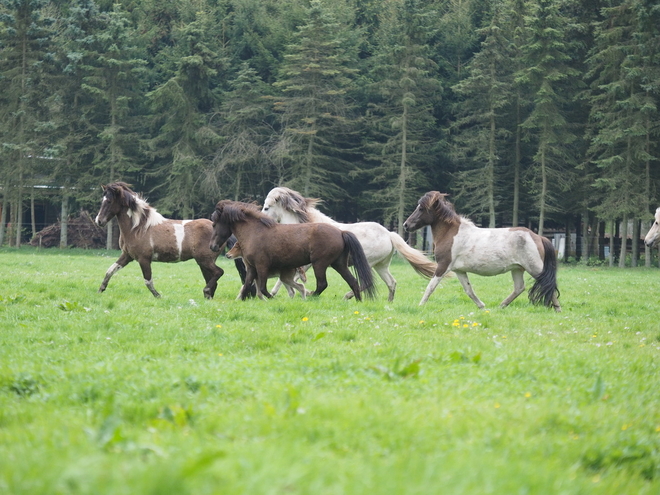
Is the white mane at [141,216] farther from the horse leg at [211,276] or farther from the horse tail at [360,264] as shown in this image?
the horse tail at [360,264]

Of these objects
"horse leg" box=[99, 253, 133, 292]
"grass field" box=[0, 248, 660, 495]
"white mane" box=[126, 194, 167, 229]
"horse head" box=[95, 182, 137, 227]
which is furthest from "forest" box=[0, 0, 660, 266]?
"grass field" box=[0, 248, 660, 495]

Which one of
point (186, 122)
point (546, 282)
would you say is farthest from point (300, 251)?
point (186, 122)

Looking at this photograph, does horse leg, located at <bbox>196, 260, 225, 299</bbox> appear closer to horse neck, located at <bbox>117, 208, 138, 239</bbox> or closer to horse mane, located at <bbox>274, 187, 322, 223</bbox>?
horse neck, located at <bbox>117, 208, 138, 239</bbox>

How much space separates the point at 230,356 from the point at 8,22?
1626 inches

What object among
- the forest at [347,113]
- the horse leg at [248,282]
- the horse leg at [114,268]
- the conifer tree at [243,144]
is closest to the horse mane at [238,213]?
the horse leg at [248,282]

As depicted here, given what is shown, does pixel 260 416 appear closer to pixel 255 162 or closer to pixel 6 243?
pixel 255 162

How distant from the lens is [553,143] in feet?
127

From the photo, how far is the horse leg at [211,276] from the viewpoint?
1309 cm

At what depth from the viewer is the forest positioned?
124 feet

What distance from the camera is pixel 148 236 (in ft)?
44.1

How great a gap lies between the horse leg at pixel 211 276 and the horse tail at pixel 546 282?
18.9 ft

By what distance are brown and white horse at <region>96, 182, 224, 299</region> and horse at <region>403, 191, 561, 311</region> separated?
3984 mm

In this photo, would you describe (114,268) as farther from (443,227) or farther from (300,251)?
(443,227)

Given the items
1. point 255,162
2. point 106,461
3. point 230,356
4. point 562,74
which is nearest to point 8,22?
point 255,162
